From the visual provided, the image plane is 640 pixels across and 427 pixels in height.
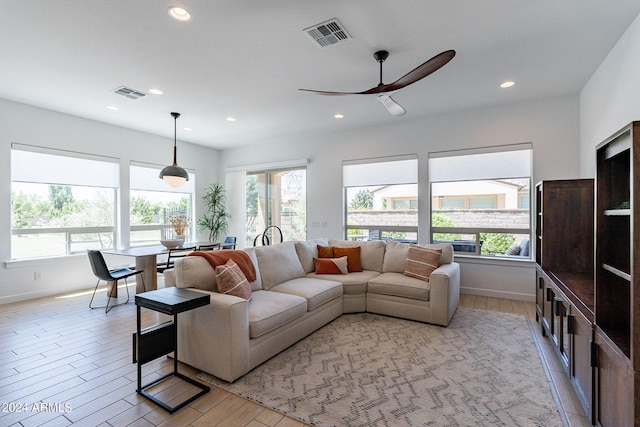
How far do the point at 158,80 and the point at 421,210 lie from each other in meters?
4.25

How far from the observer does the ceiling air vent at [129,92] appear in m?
3.87

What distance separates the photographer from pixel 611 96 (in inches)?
119

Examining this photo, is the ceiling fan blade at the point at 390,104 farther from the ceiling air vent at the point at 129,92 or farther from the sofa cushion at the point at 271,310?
the ceiling air vent at the point at 129,92

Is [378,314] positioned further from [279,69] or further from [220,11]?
[220,11]

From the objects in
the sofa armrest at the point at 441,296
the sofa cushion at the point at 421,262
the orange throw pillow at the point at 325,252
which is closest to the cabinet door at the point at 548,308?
the sofa armrest at the point at 441,296

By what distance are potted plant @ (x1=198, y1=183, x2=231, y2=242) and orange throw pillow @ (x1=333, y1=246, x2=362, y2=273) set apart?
3856 mm

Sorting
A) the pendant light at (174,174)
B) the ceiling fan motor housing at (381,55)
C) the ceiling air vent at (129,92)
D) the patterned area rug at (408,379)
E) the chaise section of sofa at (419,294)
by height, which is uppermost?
the ceiling air vent at (129,92)

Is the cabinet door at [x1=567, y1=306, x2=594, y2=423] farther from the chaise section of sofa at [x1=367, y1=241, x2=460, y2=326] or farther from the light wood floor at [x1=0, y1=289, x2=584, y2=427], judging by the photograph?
the chaise section of sofa at [x1=367, y1=241, x2=460, y2=326]

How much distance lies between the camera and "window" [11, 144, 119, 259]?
4.52m

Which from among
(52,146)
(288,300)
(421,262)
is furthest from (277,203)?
(288,300)

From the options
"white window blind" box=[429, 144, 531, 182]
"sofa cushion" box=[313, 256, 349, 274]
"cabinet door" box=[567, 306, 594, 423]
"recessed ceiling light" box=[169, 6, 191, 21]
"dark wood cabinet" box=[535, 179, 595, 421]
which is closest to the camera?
"cabinet door" box=[567, 306, 594, 423]

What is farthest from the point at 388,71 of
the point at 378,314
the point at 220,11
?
the point at 378,314

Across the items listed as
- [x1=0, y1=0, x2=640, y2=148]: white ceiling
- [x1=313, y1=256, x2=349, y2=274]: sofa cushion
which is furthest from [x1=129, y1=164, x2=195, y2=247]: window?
[x1=313, y1=256, x2=349, y2=274]: sofa cushion

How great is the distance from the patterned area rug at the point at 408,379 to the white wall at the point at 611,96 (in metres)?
2.28
